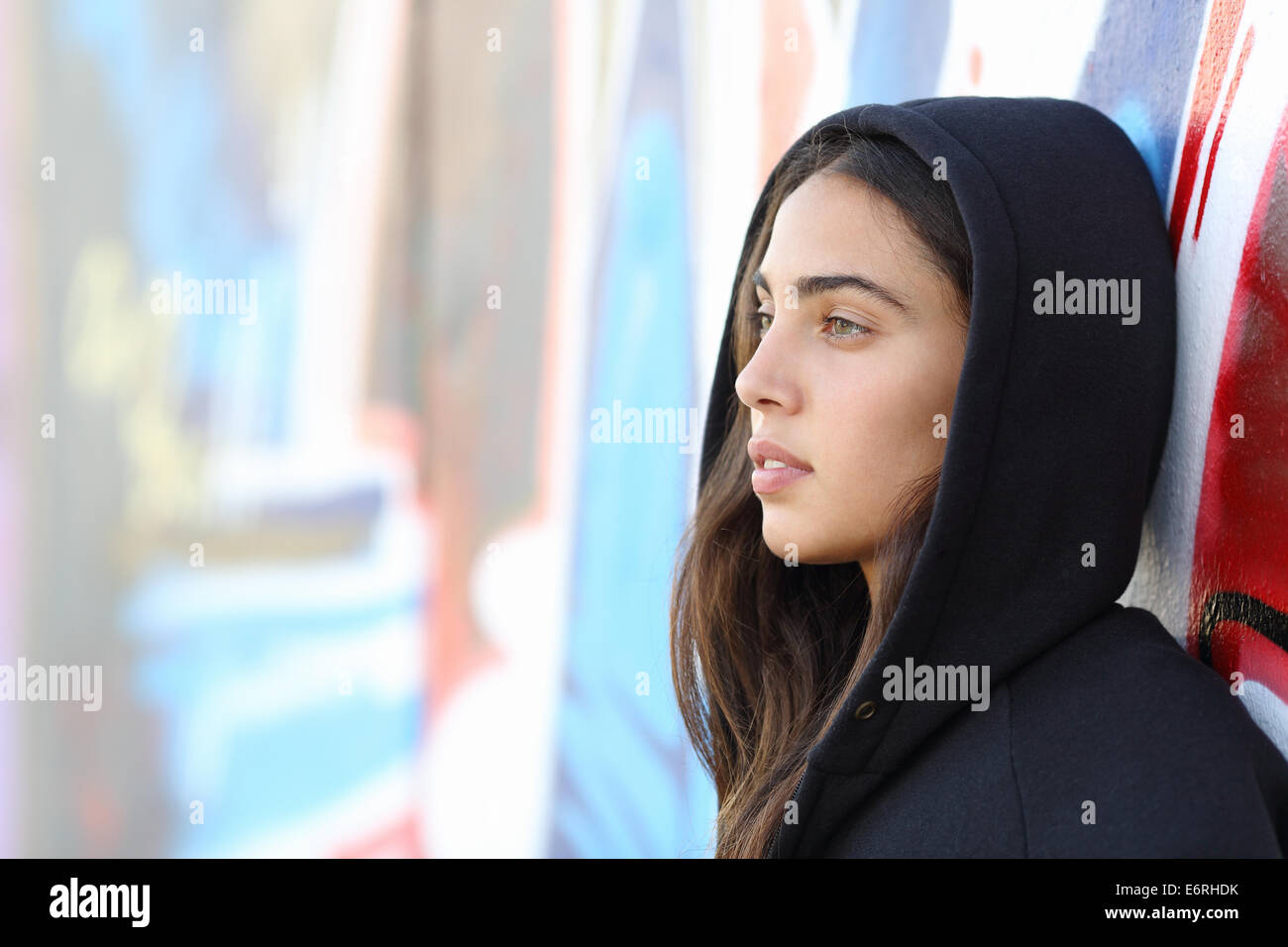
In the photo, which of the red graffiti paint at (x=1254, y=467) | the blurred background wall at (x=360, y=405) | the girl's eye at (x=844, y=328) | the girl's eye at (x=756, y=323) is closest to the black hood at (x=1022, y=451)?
the red graffiti paint at (x=1254, y=467)

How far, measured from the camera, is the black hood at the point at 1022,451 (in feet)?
4.73

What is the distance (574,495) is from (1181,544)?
2.49 meters

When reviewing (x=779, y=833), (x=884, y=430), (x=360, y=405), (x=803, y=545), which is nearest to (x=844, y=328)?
(x=884, y=430)

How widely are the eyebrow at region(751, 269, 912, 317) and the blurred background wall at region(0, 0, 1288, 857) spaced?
1.88 metres

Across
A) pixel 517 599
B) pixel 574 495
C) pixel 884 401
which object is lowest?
pixel 517 599

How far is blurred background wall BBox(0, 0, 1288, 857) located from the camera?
3.86m

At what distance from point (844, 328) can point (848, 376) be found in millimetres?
87

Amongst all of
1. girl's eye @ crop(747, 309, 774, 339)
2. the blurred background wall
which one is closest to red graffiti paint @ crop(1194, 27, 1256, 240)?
girl's eye @ crop(747, 309, 774, 339)

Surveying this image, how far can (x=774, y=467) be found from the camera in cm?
171

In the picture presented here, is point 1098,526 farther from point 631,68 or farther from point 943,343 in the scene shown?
point 631,68

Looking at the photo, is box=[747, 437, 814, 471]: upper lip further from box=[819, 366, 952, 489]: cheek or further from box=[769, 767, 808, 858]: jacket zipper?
box=[769, 767, 808, 858]: jacket zipper
